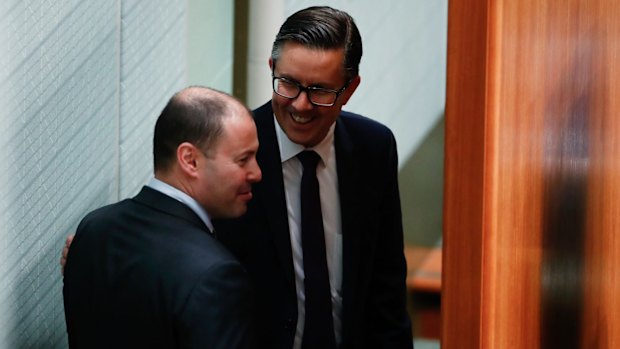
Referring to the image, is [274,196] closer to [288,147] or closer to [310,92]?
[288,147]

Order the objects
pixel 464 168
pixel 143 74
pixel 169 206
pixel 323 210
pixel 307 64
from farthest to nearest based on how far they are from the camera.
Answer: pixel 143 74 → pixel 323 210 → pixel 307 64 → pixel 169 206 → pixel 464 168

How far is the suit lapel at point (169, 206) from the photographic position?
67.5 inches

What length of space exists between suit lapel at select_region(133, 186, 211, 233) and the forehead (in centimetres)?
38

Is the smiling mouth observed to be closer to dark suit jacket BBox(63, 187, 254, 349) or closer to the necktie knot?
the necktie knot

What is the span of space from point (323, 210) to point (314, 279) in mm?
151

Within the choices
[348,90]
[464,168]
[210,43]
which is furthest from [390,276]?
[210,43]

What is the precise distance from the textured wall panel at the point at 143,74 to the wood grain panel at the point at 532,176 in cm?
113

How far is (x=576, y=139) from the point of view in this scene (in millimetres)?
1837

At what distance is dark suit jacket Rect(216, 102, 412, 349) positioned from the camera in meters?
2.14

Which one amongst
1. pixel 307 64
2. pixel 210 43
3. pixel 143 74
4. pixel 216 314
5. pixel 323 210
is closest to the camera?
pixel 216 314

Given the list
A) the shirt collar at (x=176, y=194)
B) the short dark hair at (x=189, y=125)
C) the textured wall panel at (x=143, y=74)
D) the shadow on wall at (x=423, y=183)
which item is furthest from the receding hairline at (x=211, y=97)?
the shadow on wall at (x=423, y=183)

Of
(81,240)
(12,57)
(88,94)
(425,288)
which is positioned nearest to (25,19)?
(12,57)

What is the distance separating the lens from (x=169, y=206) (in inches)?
67.7

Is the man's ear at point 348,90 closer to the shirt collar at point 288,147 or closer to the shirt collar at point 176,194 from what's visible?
the shirt collar at point 288,147
